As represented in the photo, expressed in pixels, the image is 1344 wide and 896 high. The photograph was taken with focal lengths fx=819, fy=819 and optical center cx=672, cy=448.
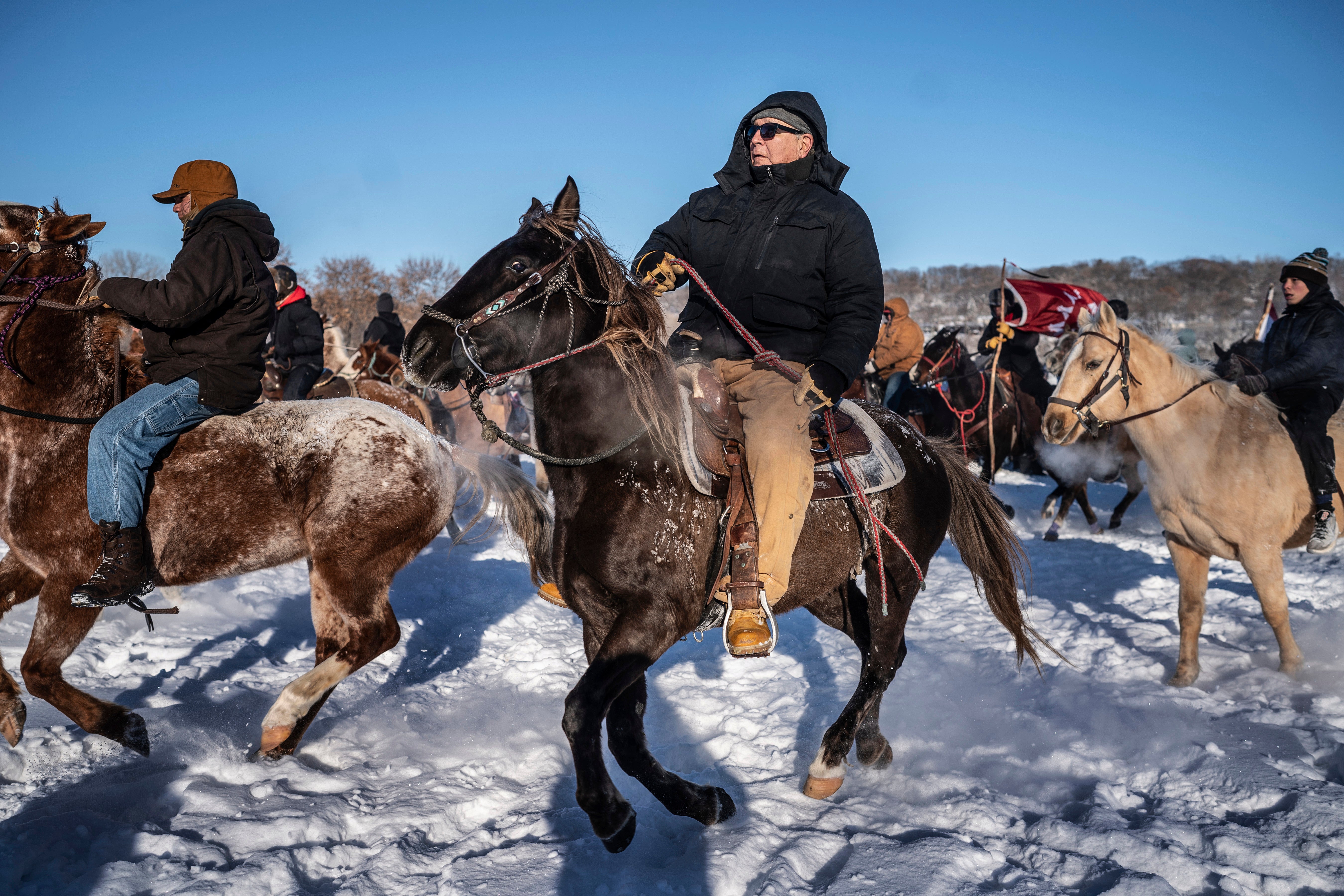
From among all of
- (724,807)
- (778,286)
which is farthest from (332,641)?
(778,286)

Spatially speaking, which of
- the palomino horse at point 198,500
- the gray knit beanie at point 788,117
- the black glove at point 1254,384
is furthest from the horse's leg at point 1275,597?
the palomino horse at point 198,500

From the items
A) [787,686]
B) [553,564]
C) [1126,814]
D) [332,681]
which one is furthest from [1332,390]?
[332,681]

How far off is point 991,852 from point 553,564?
85.3 inches

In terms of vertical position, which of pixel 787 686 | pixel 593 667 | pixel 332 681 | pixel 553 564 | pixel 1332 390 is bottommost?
pixel 787 686

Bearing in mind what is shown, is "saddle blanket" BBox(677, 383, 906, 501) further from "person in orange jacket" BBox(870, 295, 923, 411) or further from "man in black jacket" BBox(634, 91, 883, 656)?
"person in orange jacket" BBox(870, 295, 923, 411)

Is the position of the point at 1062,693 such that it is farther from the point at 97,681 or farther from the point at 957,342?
the point at 957,342

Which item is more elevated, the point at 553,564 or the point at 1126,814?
the point at 553,564

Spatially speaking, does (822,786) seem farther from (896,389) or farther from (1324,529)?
(896,389)

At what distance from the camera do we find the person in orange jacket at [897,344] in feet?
47.0

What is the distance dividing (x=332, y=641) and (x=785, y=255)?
3.19 m

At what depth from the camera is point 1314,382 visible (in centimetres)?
598

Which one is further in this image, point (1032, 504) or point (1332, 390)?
point (1032, 504)

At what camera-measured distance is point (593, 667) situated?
327 centimetres

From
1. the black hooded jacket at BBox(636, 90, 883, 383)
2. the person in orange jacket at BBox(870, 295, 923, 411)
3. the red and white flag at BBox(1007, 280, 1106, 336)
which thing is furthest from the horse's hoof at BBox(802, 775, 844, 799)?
the person in orange jacket at BBox(870, 295, 923, 411)
